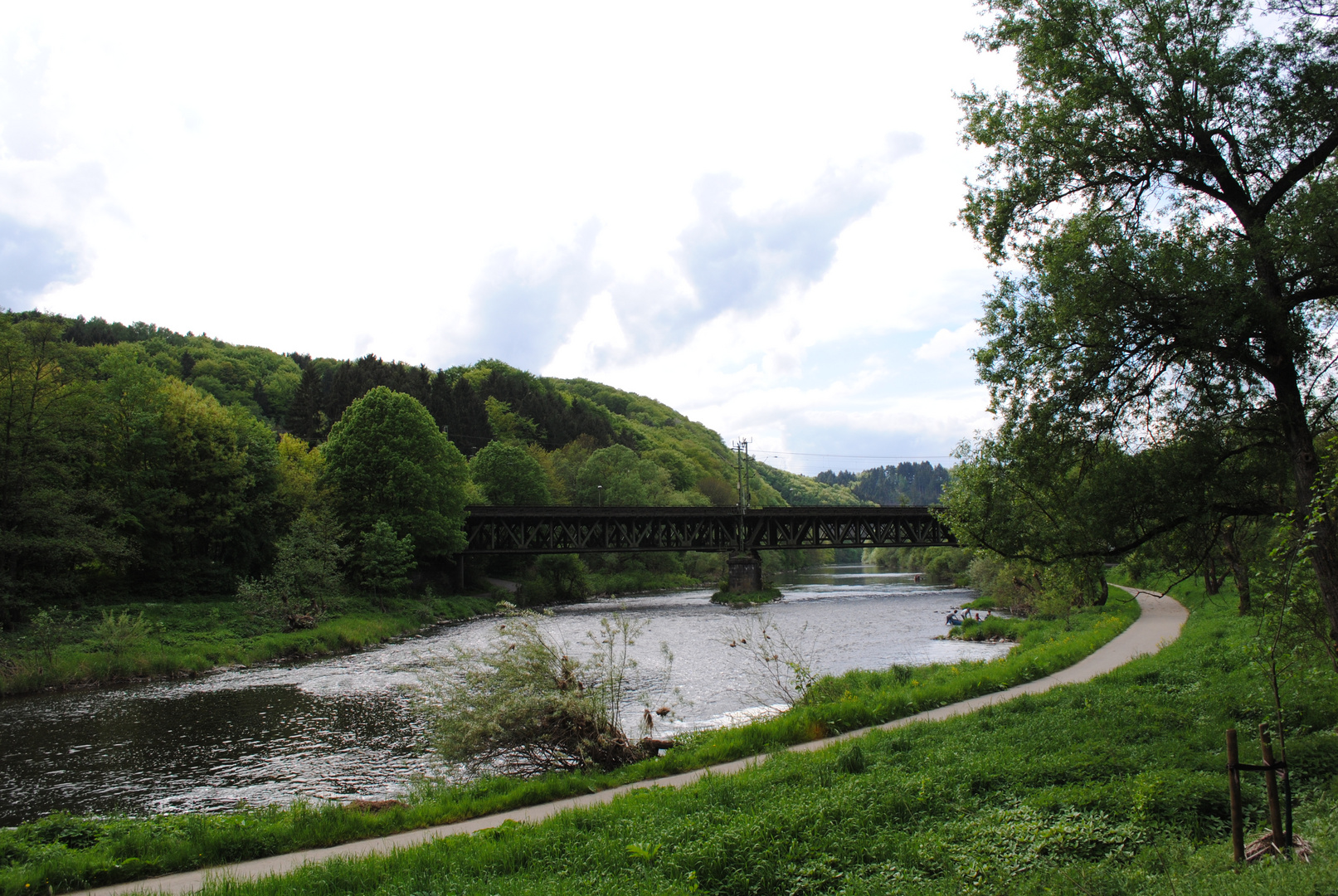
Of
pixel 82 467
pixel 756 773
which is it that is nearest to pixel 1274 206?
pixel 756 773

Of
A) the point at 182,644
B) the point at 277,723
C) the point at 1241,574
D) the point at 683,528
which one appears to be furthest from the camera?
the point at 683,528

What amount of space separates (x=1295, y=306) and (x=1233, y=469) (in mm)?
3034

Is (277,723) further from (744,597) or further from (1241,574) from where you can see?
(744,597)

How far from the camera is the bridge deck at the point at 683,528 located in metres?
63.7

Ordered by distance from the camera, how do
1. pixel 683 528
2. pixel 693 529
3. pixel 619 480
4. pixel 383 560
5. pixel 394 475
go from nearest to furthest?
pixel 383 560, pixel 394 475, pixel 693 529, pixel 683 528, pixel 619 480

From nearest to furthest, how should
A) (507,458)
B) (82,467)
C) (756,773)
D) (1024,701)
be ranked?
(756,773), (1024,701), (82,467), (507,458)

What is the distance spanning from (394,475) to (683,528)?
1237 inches

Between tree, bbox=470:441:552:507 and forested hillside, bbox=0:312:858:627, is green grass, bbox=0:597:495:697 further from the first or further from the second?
tree, bbox=470:441:552:507

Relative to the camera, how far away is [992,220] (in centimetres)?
1580

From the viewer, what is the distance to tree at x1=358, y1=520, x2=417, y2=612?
47.7 m

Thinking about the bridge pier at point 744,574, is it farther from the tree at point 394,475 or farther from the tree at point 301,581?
the tree at point 301,581

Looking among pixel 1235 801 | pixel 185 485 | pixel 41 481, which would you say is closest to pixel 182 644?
pixel 41 481

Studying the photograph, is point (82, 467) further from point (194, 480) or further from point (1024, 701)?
point (1024, 701)

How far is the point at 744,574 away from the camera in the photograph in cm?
6794
